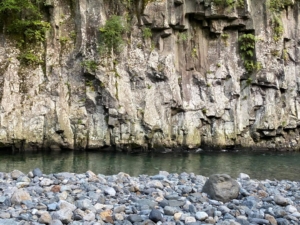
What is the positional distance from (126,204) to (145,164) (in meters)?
9.58

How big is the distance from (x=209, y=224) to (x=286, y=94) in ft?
68.2

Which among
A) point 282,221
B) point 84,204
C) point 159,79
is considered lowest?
point 282,221

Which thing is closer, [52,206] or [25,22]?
[52,206]

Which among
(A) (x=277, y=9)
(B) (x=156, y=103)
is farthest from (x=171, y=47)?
(A) (x=277, y=9)

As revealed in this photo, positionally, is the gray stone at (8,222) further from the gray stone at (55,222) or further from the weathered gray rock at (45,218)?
the gray stone at (55,222)

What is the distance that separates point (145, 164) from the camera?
15.4 m

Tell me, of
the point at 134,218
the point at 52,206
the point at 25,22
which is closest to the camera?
the point at 134,218

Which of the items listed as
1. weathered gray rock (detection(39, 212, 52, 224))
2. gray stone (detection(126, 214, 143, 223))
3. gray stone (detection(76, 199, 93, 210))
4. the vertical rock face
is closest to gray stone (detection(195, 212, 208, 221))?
gray stone (detection(126, 214, 143, 223))

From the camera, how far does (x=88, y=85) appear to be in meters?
20.8

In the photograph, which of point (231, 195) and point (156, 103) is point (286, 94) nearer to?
point (156, 103)

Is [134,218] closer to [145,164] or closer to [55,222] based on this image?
[55,222]

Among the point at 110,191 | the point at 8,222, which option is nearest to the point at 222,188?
the point at 110,191

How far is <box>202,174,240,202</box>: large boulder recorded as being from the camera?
20.7 feet

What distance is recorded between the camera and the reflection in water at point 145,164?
1323 cm
